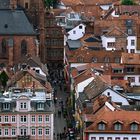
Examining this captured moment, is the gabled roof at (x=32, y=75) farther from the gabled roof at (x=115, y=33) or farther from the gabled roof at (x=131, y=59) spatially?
the gabled roof at (x=115, y=33)

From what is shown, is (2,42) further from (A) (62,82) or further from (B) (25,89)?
(B) (25,89)

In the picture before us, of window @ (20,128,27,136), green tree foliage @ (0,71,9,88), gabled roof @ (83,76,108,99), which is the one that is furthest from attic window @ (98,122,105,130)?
green tree foliage @ (0,71,9,88)

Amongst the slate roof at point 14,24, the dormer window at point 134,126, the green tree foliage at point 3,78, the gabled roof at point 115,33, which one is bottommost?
the green tree foliage at point 3,78

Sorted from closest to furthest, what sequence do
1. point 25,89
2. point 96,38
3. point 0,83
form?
point 25,89
point 0,83
point 96,38

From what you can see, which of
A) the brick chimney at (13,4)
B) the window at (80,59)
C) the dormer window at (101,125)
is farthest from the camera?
the brick chimney at (13,4)

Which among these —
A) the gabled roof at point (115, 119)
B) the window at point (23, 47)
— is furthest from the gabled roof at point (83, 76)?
the gabled roof at point (115, 119)

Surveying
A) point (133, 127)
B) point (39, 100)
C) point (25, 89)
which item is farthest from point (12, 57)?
point (133, 127)

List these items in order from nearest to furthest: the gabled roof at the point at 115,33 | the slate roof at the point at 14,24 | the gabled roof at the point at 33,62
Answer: the gabled roof at the point at 33,62, the slate roof at the point at 14,24, the gabled roof at the point at 115,33

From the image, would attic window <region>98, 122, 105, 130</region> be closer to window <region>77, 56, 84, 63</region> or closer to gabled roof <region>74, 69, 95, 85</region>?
gabled roof <region>74, 69, 95, 85</region>
